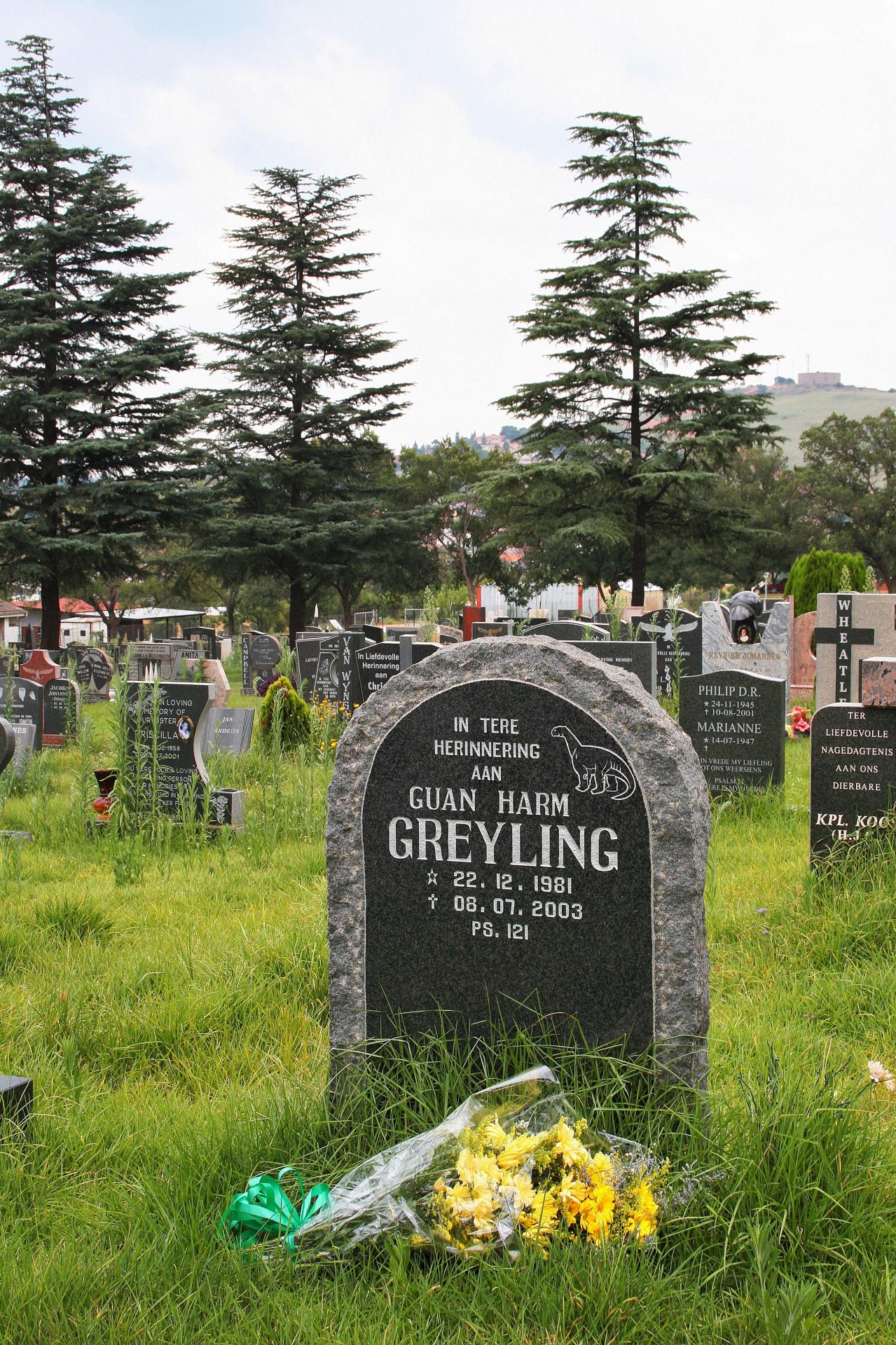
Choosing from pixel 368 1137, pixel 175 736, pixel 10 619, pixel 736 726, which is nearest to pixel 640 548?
→ pixel 736 726

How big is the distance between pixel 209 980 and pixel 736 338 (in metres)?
28.3

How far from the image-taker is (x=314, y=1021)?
→ 13.0 feet

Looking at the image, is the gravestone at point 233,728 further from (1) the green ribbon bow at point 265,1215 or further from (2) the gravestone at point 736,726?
(1) the green ribbon bow at point 265,1215

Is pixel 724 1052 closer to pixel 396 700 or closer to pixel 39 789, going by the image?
pixel 396 700

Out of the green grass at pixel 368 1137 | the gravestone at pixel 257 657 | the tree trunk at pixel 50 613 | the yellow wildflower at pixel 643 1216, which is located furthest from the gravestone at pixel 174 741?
the tree trunk at pixel 50 613

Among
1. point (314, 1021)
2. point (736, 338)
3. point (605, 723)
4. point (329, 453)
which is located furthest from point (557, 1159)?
point (329, 453)

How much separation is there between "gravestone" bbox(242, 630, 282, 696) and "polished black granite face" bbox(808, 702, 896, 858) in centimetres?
1579

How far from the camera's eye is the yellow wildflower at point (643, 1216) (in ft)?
7.64

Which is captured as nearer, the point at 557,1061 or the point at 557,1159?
the point at 557,1159

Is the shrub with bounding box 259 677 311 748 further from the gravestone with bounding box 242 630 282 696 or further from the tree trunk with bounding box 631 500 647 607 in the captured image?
the tree trunk with bounding box 631 500 647 607

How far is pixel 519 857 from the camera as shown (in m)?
2.99

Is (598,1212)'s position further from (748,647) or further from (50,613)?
(50,613)

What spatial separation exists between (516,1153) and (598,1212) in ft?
0.71

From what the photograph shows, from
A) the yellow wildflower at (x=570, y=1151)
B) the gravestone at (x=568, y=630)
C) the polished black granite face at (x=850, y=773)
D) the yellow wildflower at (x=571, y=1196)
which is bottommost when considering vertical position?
the yellow wildflower at (x=571, y=1196)
